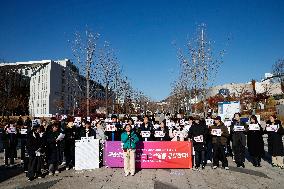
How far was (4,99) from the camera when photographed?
175 ft

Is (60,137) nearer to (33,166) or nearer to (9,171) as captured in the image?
(33,166)

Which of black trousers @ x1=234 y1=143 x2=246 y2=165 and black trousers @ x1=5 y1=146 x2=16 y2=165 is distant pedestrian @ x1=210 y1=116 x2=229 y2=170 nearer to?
black trousers @ x1=234 y1=143 x2=246 y2=165

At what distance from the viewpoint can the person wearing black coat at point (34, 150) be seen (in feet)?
37.0

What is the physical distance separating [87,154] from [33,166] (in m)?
2.25

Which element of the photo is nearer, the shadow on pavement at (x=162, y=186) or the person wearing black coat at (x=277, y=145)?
the shadow on pavement at (x=162, y=186)

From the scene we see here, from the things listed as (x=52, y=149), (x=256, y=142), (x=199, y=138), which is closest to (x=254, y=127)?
(x=256, y=142)

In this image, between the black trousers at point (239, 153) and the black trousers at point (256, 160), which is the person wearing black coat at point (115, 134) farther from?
the black trousers at point (256, 160)

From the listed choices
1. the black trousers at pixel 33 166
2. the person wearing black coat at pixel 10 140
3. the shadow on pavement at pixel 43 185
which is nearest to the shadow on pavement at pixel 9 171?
the person wearing black coat at pixel 10 140

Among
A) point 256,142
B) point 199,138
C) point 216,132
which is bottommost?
point 256,142

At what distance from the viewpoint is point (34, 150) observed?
11.4 meters

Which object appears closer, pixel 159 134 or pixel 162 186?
pixel 162 186

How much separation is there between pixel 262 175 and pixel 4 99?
49965 mm

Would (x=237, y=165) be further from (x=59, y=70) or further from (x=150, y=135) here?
(x=59, y=70)

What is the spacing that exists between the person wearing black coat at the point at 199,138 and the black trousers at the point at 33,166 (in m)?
5.85
